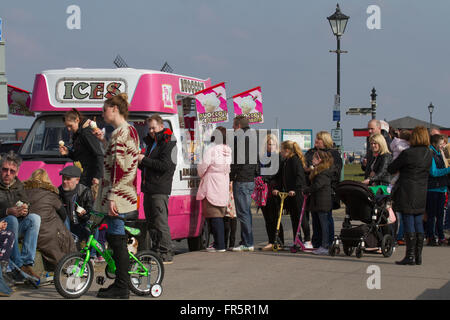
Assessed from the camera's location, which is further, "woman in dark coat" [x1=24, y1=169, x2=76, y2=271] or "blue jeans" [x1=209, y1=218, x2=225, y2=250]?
"blue jeans" [x1=209, y1=218, x2=225, y2=250]

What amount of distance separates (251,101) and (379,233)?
3924 millimetres

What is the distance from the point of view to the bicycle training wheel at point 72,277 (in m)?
8.27

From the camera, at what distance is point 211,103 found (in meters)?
13.3

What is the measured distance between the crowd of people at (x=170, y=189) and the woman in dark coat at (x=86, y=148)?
13 mm

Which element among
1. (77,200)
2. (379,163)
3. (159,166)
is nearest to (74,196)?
(77,200)

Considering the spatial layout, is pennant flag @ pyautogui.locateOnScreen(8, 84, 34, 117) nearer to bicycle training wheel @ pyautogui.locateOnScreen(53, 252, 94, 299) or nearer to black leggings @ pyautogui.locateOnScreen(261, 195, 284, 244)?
black leggings @ pyautogui.locateOnScreen(261, 195, 284, 244)

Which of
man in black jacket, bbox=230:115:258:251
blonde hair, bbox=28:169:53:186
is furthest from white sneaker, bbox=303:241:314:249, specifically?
blonde hair, bbox=28:169:53:186

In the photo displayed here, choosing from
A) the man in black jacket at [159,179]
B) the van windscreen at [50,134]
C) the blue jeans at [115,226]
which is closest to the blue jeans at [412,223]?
the man in black jacket at [159,179]

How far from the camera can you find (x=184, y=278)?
10.1 metres

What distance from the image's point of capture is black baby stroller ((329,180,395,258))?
41.0 ft

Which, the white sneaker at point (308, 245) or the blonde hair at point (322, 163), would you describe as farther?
the white sneaker at point (308, 245)

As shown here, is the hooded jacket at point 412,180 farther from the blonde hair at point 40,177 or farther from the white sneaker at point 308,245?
the blonde hair at point 40,177

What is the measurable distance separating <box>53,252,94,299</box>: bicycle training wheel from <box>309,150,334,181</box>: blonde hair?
539 centimetres

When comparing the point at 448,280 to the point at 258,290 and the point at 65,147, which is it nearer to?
the point at 258,290
